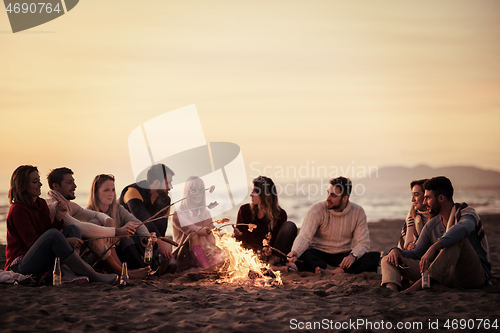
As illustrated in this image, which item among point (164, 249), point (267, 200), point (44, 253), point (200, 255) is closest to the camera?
point (44, 253)

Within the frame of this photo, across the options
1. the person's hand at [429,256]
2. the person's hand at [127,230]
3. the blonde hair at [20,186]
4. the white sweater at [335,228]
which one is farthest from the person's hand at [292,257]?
the blonde hair at [20,186]

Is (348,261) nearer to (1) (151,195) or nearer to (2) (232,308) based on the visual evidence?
(2) (232,308)

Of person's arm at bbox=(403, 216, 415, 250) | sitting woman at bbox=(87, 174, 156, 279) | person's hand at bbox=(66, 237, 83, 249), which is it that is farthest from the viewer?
sitting woman at bbox=(87, 174, 156, 279)

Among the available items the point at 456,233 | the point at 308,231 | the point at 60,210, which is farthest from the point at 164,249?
the point at 456,233

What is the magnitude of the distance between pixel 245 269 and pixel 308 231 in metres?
1.28

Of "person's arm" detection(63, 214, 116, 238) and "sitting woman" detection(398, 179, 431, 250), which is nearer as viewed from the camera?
"person's arm" detection(63, 214, 116, 238)

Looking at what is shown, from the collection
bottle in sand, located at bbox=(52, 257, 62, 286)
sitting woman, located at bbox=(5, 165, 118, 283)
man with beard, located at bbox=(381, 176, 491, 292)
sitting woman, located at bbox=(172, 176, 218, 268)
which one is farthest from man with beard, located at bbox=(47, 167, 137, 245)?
man with beard, located at bbox=(381, 176, 491, 292)

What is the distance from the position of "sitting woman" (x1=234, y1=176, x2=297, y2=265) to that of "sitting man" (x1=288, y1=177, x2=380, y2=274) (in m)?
0.34

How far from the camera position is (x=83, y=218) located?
5.80 meters

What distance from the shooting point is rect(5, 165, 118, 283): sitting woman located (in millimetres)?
4730

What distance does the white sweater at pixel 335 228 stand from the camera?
6.52m

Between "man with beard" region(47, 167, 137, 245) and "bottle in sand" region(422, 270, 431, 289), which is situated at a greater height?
"man with beard" region(47, 167, 137, 245)

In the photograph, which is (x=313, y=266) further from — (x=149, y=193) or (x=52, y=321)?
(x=52, y=321)

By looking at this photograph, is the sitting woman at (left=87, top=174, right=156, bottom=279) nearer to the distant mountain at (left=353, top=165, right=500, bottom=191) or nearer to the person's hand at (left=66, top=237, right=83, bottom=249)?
the person's hand at (left=66, top=237, right=83, bottom=249)
